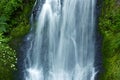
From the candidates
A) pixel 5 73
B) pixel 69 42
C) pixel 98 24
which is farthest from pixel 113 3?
pixel 5 73

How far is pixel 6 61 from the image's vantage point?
12938 mm

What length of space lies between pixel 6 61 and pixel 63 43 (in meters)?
2.30

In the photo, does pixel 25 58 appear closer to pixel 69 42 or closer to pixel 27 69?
pixel 27 69

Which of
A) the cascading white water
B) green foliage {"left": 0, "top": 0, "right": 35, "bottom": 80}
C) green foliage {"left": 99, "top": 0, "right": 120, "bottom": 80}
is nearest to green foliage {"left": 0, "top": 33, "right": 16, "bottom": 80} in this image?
green foliage {"left": 0, "top": 0, "right": 35, "bottom": 80}

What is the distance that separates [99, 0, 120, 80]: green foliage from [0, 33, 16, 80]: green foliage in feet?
9.97

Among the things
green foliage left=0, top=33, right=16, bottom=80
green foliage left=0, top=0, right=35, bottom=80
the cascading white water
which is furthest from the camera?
green foliage left=0, top=0, right=35, bottom=80

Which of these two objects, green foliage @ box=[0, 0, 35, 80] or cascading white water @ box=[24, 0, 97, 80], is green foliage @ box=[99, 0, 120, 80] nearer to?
cascading white water @ box=[24, 0, 97, 80]

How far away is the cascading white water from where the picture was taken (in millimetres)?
13328

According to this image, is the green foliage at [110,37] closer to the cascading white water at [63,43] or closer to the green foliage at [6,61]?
the cascading white water at [63,43]

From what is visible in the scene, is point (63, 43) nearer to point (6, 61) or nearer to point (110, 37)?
point (110, 37)

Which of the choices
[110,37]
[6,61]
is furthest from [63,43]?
[6,61]

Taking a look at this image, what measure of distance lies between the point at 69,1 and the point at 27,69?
10.3 feet

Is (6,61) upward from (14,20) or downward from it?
downward

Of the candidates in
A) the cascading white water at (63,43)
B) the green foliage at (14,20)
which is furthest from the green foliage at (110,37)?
the green foliage at (14,20)
